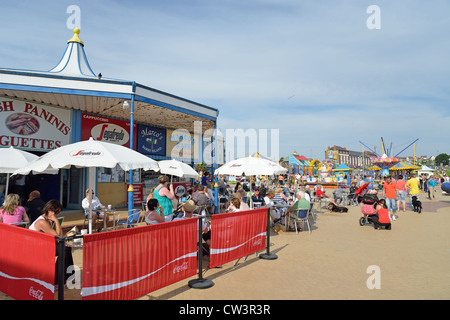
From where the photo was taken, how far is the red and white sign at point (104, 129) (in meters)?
11.4

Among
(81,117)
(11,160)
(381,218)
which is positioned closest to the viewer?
(11,160)

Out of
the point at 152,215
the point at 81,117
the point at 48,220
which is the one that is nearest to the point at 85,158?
the point at 48,220

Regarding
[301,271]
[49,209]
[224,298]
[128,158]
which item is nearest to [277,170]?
[301,271]

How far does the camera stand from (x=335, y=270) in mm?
5219

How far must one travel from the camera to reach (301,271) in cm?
518

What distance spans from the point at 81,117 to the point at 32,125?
69.0 inches

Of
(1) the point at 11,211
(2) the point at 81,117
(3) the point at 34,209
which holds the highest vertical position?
(2) the point at 81,117

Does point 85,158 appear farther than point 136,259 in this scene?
Yes

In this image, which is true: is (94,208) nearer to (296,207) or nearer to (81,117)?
(81,117)

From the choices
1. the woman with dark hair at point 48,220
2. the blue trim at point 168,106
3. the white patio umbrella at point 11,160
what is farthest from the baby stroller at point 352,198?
the woman with dark hair at point 48,220

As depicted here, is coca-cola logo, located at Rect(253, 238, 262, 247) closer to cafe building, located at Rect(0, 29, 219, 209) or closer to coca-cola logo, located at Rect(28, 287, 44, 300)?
coca-cola logo, located at Rect(28, 287, 44, 300)

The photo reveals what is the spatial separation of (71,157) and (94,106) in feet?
21.2

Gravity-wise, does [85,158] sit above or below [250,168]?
above

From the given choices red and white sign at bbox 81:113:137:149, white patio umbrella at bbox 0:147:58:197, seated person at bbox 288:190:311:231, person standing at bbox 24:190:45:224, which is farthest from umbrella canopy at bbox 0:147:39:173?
seated person at bbox 288:190:311:231
